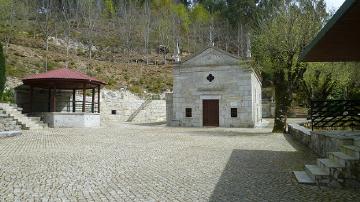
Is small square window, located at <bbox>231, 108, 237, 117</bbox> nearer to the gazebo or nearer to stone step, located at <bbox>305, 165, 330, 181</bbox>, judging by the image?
the gazebo

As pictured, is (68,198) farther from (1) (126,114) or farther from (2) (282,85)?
(1) (126,114)

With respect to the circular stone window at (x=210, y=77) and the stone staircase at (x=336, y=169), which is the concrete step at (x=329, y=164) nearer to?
the stone staircase at (x=336, y=169)

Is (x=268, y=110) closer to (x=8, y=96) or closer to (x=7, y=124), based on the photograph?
(x=8, y=96)

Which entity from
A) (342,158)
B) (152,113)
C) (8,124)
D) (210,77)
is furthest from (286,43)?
(152,113)

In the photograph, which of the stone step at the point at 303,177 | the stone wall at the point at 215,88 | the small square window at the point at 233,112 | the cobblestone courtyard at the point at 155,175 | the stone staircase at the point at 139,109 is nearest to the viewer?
the cobblestone courtyard at the point at 155,175

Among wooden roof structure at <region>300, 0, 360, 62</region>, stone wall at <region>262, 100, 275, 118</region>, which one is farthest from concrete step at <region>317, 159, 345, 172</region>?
stone wall at <region>262, 100, 275, 118</region>

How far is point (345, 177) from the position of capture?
19.8 ft

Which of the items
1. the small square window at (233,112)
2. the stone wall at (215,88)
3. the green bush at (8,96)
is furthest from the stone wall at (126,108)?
the small square window at (233,112)

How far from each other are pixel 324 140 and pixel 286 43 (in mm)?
9019

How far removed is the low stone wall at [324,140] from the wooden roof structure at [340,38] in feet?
7.01

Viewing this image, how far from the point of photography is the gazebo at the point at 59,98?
2231cm

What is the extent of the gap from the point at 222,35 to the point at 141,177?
58.3 m

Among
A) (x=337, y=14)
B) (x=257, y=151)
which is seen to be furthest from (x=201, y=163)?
(x=337, y=14)

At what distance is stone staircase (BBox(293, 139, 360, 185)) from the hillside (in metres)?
31.0
